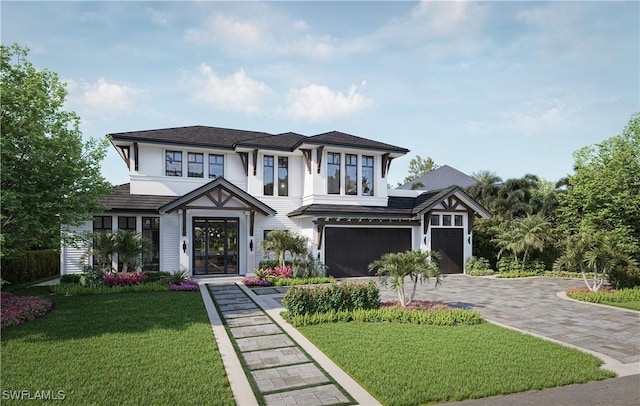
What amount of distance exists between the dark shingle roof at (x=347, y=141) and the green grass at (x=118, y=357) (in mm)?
10620

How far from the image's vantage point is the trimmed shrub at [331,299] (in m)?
9.31

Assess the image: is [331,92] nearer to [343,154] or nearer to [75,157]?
[343,154]

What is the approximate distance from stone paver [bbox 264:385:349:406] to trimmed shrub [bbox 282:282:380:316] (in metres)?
3.95

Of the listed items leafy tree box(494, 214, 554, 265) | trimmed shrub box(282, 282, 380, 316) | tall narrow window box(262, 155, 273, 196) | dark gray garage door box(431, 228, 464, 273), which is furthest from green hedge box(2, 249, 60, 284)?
leafy tree box(494, 214, 554, 265)

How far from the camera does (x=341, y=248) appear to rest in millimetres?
18234

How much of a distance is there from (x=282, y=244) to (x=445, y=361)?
10.4 m

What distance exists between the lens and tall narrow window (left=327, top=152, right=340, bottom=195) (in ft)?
61.7

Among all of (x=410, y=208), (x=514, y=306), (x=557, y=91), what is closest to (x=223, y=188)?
(x=410, y=208)

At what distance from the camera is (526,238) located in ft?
62.3

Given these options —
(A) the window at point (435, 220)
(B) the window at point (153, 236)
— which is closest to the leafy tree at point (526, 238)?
(A) the window at point (435, 220)

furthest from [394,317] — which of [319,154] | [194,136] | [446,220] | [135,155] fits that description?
[194,136]

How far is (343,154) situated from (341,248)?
193 inches

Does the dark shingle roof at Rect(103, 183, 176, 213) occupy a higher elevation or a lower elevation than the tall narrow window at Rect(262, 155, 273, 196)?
lower

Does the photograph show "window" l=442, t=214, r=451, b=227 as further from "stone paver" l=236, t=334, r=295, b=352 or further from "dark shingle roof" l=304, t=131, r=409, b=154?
"stone paver" l=236, t=334, r=295, b=352
